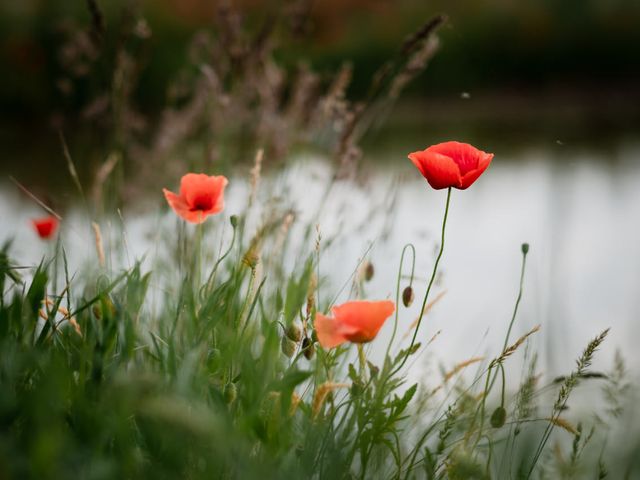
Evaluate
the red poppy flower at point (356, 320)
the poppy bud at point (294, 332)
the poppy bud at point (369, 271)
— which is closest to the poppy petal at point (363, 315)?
the red poppy flower at point (356, 320)

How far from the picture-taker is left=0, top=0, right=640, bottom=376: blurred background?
5.02 feet

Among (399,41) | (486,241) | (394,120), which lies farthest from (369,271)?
(399,41)

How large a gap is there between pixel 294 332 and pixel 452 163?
243 millimetres

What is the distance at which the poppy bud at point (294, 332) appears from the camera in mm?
833

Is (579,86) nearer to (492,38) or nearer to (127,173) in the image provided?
(492,38)

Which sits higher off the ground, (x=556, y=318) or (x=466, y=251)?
(x=466, y=251)

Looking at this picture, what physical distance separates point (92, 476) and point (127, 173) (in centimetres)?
291

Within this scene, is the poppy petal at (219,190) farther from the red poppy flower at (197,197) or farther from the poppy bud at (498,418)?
the poppy bud at (498,418)

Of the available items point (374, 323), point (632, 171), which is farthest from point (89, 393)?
point (632, 171)

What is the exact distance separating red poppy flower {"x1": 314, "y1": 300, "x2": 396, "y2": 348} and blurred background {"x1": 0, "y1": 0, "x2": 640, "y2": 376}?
293 mm

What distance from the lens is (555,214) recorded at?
98 cm

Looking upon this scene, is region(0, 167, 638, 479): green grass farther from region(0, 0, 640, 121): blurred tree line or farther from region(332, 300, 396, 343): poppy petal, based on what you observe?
region(0, 0, 640, 121): blurred tree line

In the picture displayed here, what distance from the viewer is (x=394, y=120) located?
6316 mm

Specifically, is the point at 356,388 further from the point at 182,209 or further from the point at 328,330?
the point at 182,209
